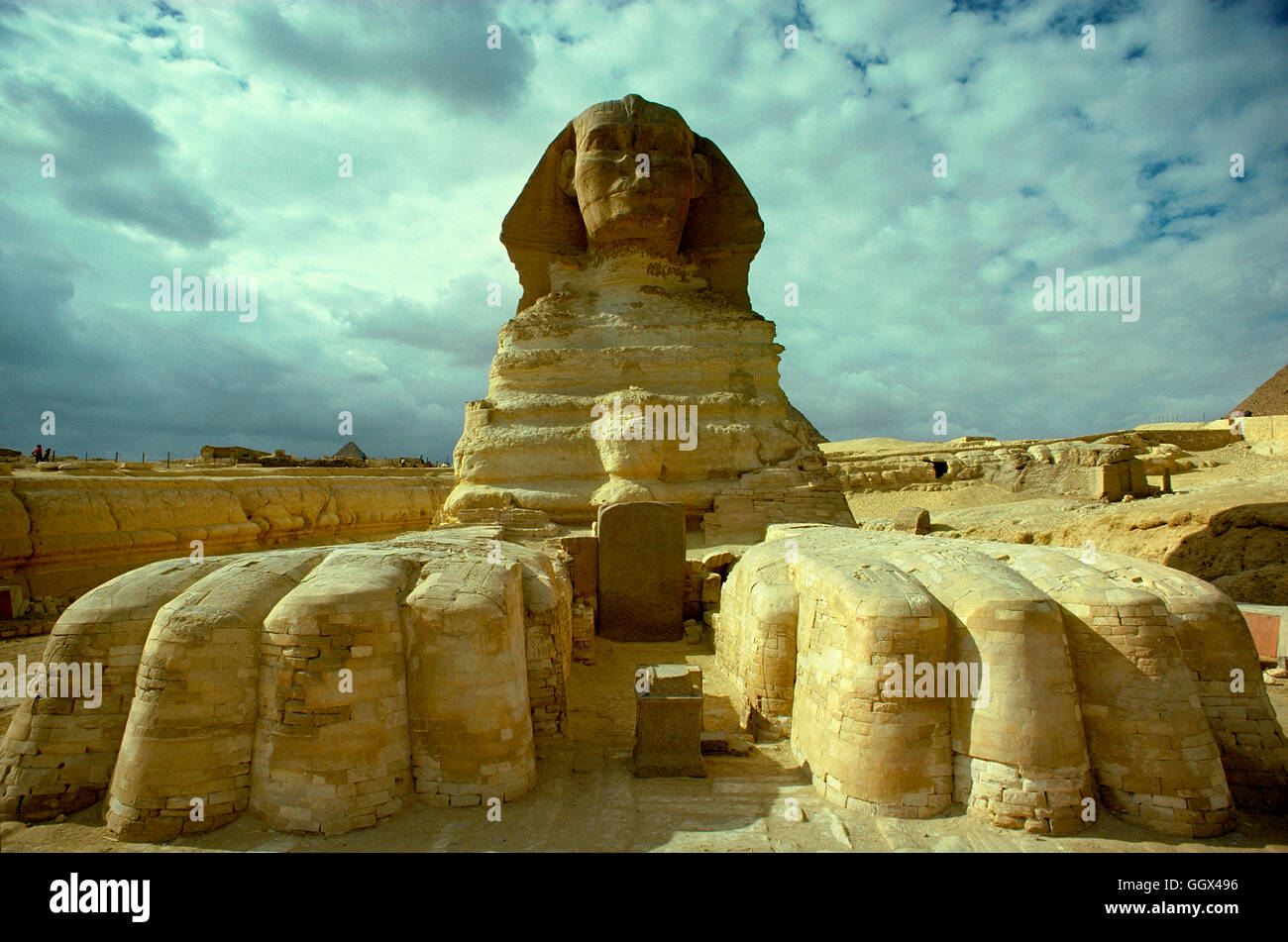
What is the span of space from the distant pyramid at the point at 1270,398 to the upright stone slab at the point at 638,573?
35.3 m

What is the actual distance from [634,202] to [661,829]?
404 inches

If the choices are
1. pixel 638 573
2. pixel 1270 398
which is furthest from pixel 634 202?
pixel 1270 398

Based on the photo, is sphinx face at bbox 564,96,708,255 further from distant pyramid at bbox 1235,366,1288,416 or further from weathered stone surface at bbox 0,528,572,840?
distant pyramid at bbox 1235,366,1288,416

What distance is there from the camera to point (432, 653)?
4.50m

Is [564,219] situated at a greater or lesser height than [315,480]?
greater

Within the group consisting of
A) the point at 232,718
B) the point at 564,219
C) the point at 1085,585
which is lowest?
the point at 232,718

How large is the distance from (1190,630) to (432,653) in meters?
5.22

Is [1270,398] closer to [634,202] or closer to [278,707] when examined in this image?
[634,202]

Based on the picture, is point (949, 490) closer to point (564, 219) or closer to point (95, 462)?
point (564, 219)

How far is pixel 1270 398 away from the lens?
1252 inches

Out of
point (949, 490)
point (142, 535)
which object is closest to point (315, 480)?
point (142, 535)

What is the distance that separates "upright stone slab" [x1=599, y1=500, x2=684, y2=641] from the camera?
9.33 meters

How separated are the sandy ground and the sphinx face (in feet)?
31.8

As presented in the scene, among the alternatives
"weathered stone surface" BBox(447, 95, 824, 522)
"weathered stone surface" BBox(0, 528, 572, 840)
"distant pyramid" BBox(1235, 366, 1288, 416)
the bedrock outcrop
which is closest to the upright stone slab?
"weathered stone surface" BBox(447, 95, 824, 522)
